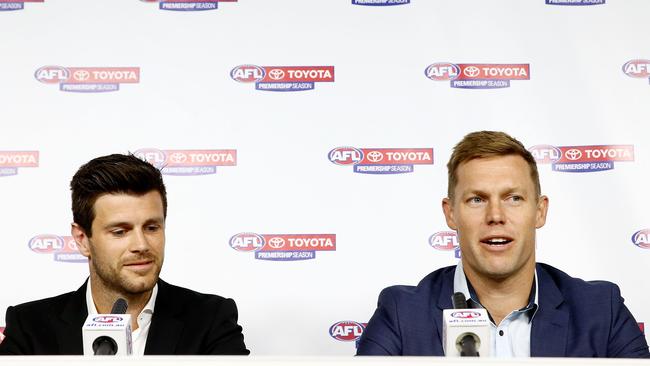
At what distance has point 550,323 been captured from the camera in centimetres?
210

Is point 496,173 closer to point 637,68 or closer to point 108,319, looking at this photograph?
point 108,319

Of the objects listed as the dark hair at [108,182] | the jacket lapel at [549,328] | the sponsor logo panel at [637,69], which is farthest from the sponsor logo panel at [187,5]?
the jacket lapel at [549,328]

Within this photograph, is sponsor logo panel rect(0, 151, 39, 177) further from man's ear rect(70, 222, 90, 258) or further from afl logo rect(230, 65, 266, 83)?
man's ear rect(70, 222, 90, 258)

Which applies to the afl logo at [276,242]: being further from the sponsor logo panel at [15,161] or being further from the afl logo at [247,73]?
the sponsor logo panel at [15,161]

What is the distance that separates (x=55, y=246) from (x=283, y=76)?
4.16ft

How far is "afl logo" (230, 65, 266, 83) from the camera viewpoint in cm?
342

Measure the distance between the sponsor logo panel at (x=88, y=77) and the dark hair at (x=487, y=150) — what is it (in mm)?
1761

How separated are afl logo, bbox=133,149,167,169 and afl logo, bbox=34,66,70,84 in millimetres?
495

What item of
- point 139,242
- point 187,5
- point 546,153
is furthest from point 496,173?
point 187,5

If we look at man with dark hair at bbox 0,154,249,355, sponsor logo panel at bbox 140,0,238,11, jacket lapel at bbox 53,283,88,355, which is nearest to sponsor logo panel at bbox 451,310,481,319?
man with dark hair at bbox 0,154,249,355

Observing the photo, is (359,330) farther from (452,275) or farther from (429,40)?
(429,40)

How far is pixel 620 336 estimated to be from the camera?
206 centimetres

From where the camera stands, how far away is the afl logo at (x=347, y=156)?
11.0 feet

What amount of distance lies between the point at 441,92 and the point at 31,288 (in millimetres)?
2020
